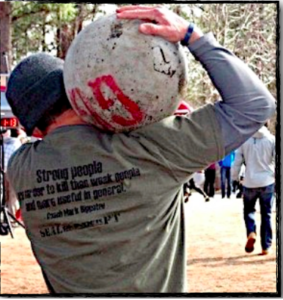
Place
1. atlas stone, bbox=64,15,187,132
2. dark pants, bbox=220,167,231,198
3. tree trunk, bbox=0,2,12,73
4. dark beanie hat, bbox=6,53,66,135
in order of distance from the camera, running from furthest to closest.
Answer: dark pants, bbox=220,167,231,198
tree trunk, bbox=0,2,12,73
dark beanie hat, bbox=6,53,66,135
atlas stone, bbox=64,15,187,132

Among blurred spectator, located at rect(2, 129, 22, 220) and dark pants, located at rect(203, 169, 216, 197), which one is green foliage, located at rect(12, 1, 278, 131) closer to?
dark pants, located at rect(203, 169, 216, 197)

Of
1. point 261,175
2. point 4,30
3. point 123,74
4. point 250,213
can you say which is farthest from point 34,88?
point 4,30

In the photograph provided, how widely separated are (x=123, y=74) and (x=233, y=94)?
0.27 m

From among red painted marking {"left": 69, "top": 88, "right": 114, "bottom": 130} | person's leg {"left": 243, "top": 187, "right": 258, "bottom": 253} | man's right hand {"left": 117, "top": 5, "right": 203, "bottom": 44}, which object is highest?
man's right hand {"left": 117, "top": 5, "right": 203, "bottom": 44}

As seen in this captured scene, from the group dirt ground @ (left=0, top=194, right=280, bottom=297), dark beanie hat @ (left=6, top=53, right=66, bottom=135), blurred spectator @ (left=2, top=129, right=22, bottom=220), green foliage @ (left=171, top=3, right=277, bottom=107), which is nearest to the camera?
dark beanie hat @ (left=6, top=53, right=66, bottom=135)

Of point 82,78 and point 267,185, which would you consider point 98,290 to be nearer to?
point 82,78

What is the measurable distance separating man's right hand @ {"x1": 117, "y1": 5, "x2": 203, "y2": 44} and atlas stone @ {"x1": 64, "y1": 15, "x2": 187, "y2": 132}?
14 mm

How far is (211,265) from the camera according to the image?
934 cm

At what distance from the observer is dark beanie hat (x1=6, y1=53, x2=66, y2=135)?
2.12m

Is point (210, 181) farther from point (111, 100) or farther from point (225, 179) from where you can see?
point (111, 100)

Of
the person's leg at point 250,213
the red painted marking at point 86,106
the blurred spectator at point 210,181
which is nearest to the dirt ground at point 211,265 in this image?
the person's leg at point 250,213

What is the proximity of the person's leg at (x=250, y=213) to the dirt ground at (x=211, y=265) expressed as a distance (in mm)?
184

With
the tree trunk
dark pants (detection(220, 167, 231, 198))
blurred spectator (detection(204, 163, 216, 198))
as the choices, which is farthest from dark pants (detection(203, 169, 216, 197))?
the tree trunk

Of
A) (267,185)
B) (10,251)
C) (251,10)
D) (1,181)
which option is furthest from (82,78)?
(251,10)
